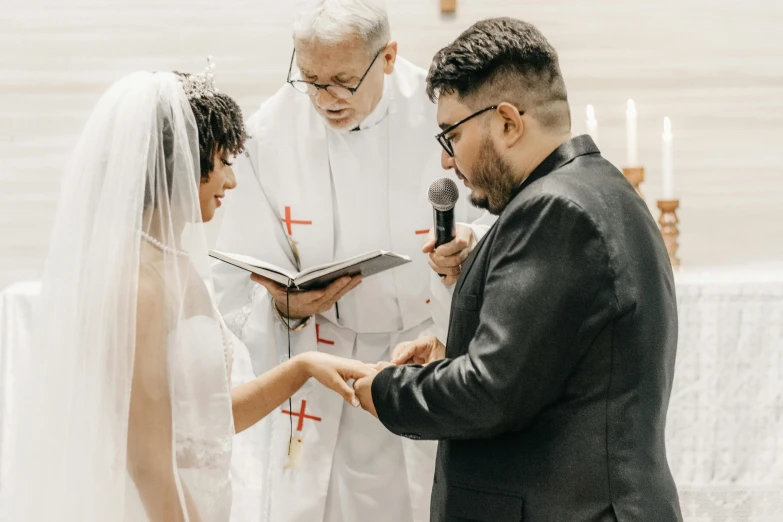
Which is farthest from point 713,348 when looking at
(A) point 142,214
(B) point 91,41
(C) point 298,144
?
(B) point 91,41

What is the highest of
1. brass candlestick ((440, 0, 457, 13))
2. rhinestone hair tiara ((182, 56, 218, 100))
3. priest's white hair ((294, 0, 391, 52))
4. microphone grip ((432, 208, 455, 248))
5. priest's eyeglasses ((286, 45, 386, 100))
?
brass candlestick ((440, 0, 457, 13))

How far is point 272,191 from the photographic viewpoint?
3527 millimetres

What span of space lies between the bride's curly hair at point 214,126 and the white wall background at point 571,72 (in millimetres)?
2364

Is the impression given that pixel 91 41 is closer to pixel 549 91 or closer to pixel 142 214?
pixel 142 214

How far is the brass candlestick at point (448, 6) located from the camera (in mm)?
4676

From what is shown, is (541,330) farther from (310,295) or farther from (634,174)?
(634,174)

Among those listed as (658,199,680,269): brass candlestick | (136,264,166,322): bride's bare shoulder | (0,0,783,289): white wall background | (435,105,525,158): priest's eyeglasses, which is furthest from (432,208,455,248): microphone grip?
(0,0,783,289): white wall background

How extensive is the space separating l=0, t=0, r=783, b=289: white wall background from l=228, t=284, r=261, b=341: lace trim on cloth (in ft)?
5.49

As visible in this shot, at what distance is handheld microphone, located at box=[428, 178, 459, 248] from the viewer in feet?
8.96

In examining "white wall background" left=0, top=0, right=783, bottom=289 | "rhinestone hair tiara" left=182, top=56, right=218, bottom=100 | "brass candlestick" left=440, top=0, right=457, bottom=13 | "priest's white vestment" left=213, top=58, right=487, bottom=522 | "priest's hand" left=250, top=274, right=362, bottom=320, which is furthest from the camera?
"white wall background" left=0, top=0, right=783, bottom=289

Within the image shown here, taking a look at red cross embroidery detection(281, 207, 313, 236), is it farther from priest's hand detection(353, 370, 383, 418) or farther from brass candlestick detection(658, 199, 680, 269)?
brass candlestick detection(658, 199, 680, 269)

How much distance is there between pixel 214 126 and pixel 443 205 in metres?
0.73

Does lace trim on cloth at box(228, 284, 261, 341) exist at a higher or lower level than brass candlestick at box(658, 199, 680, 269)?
lower

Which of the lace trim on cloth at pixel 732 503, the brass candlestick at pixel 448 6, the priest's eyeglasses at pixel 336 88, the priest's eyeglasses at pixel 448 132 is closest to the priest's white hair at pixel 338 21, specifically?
the priest's eyeglasses at pixel 336 88
